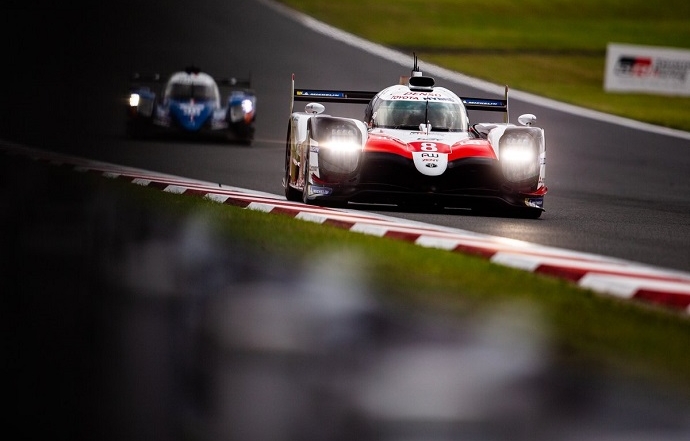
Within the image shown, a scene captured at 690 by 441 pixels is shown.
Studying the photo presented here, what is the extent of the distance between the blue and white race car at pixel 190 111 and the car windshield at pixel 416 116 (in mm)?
8042

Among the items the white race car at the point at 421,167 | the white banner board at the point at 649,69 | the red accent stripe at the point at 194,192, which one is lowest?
the red accent stripe at the point at 194,192

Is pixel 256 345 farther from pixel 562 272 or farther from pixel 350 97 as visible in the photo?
pixel 350 97

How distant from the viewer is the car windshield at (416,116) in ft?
39.9

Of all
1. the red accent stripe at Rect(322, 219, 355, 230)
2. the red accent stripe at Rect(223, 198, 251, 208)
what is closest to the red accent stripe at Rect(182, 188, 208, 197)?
the red accent stripe at Rect(223, 198, 251, 208)

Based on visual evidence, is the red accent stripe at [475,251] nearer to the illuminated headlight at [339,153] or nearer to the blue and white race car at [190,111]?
the illuminated headlight at [339,153]

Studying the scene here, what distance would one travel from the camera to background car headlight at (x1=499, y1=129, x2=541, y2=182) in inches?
444

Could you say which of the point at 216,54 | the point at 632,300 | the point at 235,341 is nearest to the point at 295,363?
the point at 235,341

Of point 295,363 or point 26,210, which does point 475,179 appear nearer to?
point 26,210

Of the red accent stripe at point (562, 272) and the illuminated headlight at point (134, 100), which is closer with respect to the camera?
the red accent stripe at point (562, 272)

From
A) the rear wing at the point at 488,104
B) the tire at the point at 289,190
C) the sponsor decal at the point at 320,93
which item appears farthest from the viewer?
the sponsor decal at the point at 320,93

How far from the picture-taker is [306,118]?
39.4 feet

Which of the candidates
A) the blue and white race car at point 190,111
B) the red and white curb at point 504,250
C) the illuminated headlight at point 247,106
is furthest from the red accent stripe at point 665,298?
the illuminated headlight at point 247,106

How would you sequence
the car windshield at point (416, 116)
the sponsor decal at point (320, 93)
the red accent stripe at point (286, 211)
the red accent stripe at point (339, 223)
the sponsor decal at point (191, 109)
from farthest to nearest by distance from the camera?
the sponsor decal at point (191, 109) → the sponsor decal at point (320, 93) → the car windshield at point (416, 116) → the red accent stripe at point (286, 211) → the red accent stripe at point (339, 223)

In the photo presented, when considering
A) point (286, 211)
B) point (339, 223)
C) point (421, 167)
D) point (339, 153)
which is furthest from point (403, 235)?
point (339, 153)
